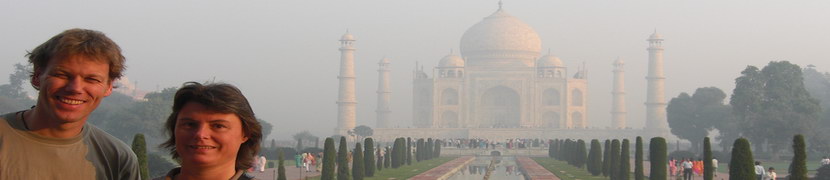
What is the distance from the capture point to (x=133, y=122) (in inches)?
1336

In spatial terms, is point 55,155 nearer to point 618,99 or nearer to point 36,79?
point 36,79

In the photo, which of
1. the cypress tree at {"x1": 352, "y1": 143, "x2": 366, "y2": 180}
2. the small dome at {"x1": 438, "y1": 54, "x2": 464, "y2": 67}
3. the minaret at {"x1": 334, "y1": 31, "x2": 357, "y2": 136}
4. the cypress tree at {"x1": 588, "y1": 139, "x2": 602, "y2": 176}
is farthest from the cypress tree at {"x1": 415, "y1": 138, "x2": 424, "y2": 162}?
the small dome at {"x1": 438, "y1": 54, "x2": 464, "y2": 67}

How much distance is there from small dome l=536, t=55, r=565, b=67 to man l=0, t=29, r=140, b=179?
183 ft

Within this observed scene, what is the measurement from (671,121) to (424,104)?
16.6 m

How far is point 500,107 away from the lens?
2264 inches

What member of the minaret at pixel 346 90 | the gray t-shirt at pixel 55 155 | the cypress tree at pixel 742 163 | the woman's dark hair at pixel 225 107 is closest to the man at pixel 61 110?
the gray t-shirt at pixel 55 155

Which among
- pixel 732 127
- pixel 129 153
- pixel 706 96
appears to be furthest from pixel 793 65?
pixel 129 153

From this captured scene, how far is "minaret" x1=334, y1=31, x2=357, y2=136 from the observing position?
2112 inches

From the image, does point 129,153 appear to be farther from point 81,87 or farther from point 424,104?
point 424,104

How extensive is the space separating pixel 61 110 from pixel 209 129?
0.35m

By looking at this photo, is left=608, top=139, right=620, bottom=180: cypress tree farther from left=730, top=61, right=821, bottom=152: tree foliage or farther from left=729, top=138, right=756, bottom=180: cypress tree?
left=730, top=61, right=821, bottom=152: tree foliage

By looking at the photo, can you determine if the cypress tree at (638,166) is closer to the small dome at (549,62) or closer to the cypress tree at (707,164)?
the cypress tree at (707,164)

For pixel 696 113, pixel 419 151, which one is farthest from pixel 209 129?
pixel 696 113

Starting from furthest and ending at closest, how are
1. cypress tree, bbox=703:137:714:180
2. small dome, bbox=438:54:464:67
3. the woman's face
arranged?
small dome, bbox=438:54:464:67
cypress tree, bbox=703:137:714:180
the woman's face
